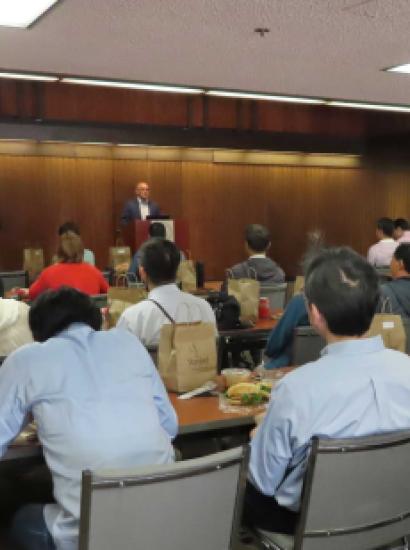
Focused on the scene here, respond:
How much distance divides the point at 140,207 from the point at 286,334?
22.4 ft

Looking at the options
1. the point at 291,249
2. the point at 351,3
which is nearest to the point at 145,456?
the point at 351,3

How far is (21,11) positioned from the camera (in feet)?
13.9

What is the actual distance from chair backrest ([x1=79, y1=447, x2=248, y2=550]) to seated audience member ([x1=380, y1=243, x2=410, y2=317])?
2.62 m

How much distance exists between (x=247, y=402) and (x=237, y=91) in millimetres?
4777

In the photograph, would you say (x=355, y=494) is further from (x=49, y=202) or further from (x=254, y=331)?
(x=49, y=202)

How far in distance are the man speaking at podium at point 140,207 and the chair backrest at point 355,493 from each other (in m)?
8.48

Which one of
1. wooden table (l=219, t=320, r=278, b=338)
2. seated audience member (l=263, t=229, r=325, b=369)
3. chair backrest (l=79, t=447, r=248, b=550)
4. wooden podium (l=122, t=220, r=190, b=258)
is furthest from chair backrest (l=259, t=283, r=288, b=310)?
chair backrest (l=79, t=447, r=248, b=550)

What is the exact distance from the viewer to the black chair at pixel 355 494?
184 centimetres

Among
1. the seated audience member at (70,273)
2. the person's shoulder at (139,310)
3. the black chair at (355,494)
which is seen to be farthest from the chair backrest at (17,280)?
the black chair at (355,494)

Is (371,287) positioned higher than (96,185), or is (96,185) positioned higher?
(96,185)

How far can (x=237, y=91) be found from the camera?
6945 mm

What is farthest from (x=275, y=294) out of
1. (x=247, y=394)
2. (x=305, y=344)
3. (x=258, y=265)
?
(x=247, y=394)

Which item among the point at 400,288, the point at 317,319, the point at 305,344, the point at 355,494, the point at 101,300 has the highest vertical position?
the point at 317,319

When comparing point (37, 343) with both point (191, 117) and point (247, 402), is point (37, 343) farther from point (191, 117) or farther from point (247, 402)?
point (191, 117)
